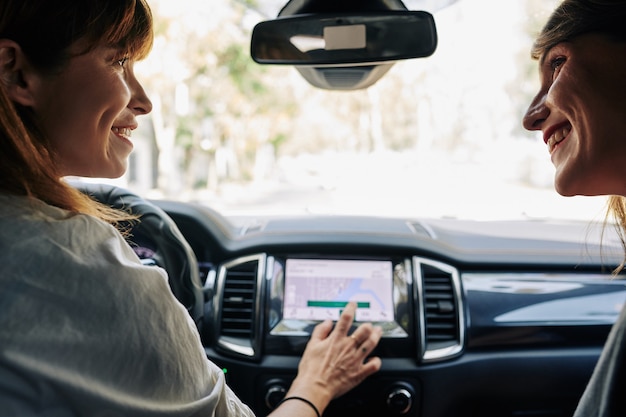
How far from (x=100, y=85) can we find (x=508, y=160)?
7654 millimetres

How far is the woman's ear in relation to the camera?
51.7 inches

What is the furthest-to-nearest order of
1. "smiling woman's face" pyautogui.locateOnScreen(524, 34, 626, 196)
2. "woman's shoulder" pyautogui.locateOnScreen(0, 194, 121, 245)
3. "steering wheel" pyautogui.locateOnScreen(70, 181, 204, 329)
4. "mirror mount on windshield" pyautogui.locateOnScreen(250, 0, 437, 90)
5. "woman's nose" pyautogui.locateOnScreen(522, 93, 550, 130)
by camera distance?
Answer: "steering wheel" pyautogui.locateOnScreen(70, 181, 204, 329) < "mirror mount on windshield" pyautogui.locateOnScreen(250, 0, 437, 90) < "woman's nose" pyautogui.locateOnScreen(522, 93, 550, 130) < "smiling woman's face" pyautogui.locateOnScreen(524, 34, 626, 196) < "woman's shoulder" pyautogui.locateOnScreen(0, 194, 121, 245)

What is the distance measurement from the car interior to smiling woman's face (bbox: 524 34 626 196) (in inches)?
38.8

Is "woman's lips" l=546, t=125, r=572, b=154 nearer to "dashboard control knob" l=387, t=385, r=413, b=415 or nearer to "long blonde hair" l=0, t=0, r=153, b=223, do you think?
"long blonde hair" l=0, t=0, r=153, b=223

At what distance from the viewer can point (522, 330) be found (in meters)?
2.94

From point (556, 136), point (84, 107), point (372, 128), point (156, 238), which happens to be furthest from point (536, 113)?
point (372, 128)

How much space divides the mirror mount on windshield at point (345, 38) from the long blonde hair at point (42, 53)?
2.62ft

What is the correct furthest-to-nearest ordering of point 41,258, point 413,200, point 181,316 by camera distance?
point 413,200 → point 181,316 → point 41,258

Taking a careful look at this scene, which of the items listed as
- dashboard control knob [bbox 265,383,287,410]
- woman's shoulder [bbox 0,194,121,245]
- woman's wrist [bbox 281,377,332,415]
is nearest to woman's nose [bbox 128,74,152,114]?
woman's shoulder [bbox 0,194,121,245]

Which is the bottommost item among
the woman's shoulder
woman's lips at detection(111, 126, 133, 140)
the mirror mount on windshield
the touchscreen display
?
the touchscreen display

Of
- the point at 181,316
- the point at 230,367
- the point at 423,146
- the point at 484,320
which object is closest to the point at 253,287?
the point at 230,367

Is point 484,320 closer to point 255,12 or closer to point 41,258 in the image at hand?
point 255,12

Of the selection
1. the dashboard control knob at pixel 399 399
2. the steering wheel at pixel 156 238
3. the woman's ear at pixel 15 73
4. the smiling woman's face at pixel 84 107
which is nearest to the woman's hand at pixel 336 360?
the dashboard control knob at pixel 399 399

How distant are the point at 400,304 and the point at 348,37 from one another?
1.35m
